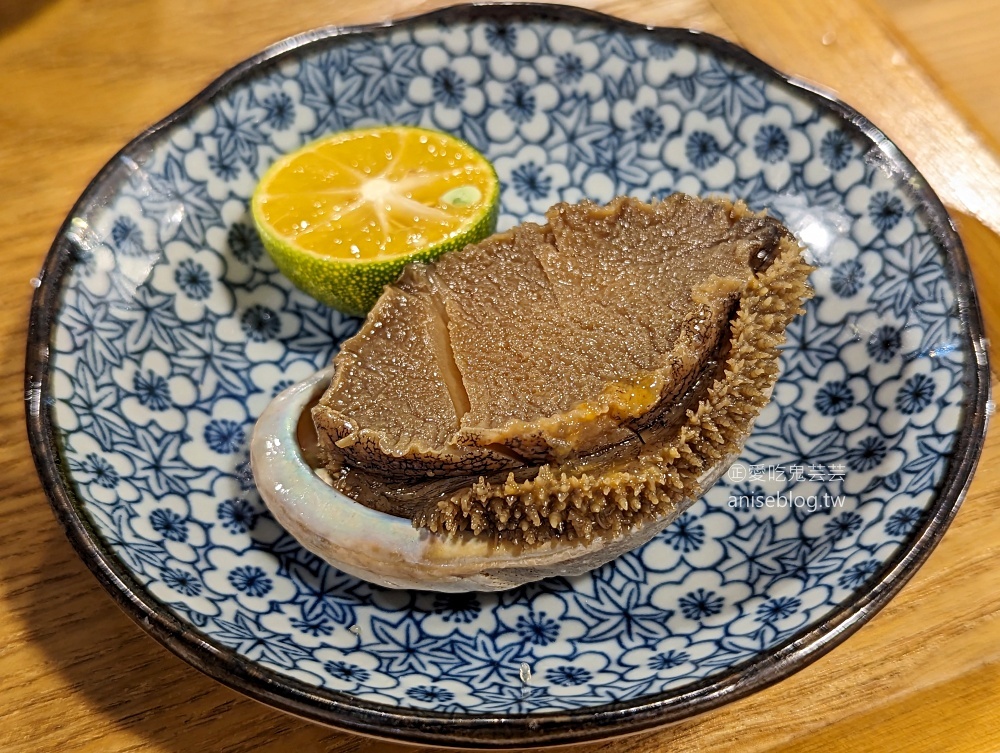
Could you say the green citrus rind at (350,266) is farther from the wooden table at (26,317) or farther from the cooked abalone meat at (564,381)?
the wooden table at (26,317)

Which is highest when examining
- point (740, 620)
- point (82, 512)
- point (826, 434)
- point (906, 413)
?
point (906, 413)

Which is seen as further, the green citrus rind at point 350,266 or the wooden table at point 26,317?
the green citrus rind at point 350,266

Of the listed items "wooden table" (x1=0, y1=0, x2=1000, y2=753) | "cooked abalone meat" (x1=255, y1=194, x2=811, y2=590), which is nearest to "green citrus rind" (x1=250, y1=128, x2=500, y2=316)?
"cooked abalone meat" (x1=255, y1=194, x2=811, y2=590)

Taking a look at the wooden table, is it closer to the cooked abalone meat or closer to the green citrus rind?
the cooked abalone meat

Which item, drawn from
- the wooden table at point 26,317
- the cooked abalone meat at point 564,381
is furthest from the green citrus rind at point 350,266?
the wooden table at point 26,317

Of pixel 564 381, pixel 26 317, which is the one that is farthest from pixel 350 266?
pixel 26 317

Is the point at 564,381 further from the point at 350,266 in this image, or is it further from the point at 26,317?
the point at 26,317

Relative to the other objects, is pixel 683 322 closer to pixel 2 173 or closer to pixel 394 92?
pixel 394 92

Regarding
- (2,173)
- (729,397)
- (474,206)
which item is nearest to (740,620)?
(729,397)
